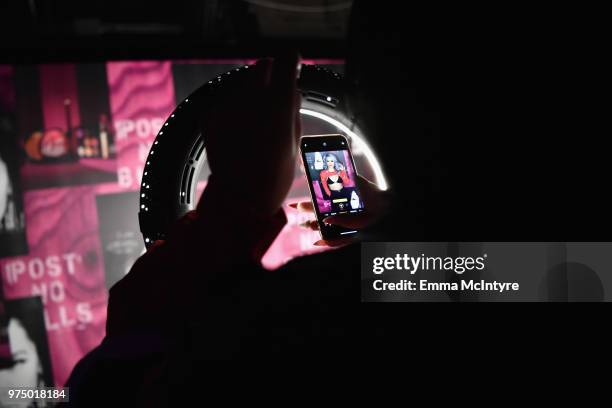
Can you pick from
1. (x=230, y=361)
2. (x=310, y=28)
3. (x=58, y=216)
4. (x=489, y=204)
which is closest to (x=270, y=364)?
(x=230, y=361)

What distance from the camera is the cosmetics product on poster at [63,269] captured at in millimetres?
1614

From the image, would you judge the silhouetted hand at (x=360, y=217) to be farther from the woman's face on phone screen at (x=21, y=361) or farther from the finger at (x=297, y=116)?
the woman's face on phone screen at (x=21, y=361)

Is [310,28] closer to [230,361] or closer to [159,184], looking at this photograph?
[159,184]

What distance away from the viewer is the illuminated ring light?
0.49m

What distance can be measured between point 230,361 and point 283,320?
1.6 inches

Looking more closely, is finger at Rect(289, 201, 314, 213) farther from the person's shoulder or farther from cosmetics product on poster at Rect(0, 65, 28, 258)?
cosmetics product on poster at Rect(0, 65, 28, 258)

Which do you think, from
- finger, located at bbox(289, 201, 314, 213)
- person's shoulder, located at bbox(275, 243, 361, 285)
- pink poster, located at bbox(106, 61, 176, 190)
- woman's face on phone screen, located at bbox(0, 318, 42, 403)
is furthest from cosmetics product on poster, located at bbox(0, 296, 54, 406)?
person's shoulder, located at bbox(275, 243, 361, 285)

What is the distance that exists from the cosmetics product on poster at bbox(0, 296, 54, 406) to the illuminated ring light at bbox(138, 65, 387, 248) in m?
1.43

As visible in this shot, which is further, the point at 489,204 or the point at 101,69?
the point at 101,69

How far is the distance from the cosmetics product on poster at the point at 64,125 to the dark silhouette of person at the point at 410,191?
→ 1.48 m

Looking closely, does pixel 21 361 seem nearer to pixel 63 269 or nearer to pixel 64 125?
pixel 63 269

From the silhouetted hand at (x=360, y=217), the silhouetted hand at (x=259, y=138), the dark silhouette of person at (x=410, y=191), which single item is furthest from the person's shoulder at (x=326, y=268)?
the silhouetted hand at (x=360, y=217)

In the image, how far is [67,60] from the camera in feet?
5.18

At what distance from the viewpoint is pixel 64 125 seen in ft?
5.41
